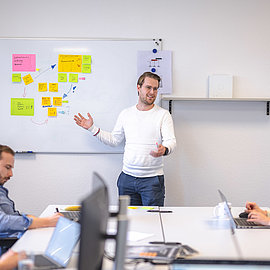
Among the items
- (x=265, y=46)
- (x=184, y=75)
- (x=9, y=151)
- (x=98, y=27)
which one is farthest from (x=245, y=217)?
(x=98, y=27)

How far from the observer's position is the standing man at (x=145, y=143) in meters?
3.54

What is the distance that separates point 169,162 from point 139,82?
860 millimetres

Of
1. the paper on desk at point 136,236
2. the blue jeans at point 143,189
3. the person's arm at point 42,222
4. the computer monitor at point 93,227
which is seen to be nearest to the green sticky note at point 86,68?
the blue jeans at point 143,189

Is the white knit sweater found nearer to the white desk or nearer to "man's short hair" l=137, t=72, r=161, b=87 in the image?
"man's short hair" l=137, t=72, r=161, b=87

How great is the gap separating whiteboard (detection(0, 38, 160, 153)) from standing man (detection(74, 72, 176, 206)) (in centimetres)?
35

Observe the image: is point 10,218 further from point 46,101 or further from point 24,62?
point 24,62

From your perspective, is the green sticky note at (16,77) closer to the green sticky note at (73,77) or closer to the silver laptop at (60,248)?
the green sticky note at (73,77)

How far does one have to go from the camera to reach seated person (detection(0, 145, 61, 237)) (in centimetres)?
222

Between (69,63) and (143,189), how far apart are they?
1415 mm

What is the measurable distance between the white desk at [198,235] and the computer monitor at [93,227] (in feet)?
1.55

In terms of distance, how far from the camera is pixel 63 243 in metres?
1.84

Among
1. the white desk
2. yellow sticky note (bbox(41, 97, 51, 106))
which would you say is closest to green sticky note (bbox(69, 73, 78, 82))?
yellow sticky note (bbox(41, 97, 51, 106))

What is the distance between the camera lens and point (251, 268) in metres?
1.55

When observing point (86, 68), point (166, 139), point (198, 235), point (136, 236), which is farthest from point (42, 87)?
point (198, 235)
